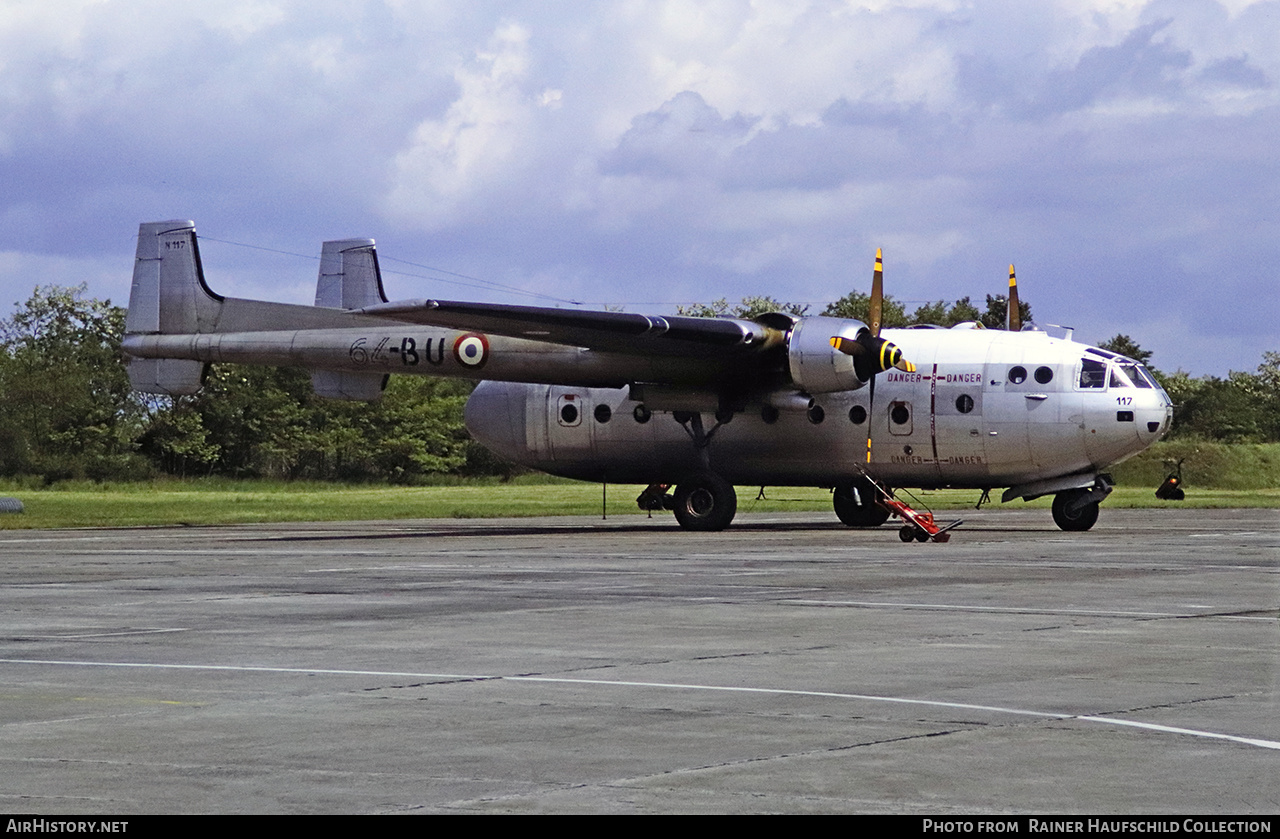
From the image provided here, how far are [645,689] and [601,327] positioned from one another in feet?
69.8

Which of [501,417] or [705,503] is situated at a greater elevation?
[501,417]

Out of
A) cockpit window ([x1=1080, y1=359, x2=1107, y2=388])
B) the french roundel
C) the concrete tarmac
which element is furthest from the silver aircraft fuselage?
the concrete tarmac

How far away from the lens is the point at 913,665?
12.0 meters

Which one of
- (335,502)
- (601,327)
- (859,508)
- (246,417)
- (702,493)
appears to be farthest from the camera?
(246,417)

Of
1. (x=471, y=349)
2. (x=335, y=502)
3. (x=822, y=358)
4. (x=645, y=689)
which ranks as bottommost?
(x=645, y=689)

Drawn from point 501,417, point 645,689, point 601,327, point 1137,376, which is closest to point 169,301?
point 501,417

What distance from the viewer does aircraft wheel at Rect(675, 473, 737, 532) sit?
3528 centimetres

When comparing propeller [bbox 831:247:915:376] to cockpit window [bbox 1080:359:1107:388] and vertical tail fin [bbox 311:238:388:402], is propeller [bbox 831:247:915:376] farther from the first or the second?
vertical tail fin [bbox 311:238:388:402]

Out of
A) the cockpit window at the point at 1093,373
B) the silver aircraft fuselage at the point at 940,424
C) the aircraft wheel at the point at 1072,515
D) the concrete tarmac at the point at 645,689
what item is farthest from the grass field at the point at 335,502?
the concrete tarmac at the point at 645,689

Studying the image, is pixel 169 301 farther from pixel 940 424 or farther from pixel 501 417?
pixel 940 424

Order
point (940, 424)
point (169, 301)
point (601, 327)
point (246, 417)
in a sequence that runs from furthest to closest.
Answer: point (246, 417)
point (169, 301)
point (940, 424)
point (601, 327)

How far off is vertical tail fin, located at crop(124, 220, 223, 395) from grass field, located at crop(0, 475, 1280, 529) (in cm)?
395

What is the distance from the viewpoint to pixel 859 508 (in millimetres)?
37125

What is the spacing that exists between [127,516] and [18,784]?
134 ft
